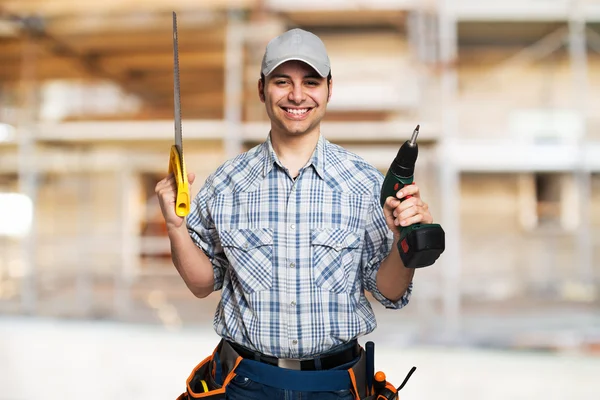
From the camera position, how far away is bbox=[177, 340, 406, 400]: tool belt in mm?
1075

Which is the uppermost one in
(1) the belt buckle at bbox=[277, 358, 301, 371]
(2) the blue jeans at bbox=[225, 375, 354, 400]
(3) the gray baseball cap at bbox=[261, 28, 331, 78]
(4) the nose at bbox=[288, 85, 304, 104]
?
(3) the gray baseball cap at bbox=[261, 28, 331, 78]

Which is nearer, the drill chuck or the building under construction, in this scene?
the drill chuck

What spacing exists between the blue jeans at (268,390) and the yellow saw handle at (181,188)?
0.29m

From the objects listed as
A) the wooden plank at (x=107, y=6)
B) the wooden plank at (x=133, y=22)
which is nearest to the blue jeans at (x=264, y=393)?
the wooden plank at (x=107, y=6)

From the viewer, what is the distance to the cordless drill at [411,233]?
0.96 metres

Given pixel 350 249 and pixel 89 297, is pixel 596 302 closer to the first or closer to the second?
pixel 89 297

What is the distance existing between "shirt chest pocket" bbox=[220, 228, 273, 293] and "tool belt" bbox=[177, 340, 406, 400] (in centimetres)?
13

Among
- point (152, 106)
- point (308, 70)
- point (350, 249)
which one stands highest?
point (152, 106)

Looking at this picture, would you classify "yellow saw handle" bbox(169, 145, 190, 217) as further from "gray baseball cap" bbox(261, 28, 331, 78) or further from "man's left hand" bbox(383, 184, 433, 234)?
"man's left hand" bbox(383, 184, 433, 234)

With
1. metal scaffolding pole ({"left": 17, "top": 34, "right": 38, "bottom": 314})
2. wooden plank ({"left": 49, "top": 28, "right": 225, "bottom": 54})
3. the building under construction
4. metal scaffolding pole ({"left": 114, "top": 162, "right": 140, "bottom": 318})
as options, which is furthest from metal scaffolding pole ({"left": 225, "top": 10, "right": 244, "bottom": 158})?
metal scaffolding pole ({"left": 114, "top": 162, "right": 140, "bottom": 318})

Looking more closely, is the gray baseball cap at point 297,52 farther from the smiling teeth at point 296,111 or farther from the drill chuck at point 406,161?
the drill chuck at point 406,161

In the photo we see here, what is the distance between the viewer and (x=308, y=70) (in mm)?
1094

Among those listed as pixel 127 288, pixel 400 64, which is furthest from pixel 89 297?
pixel 400 64

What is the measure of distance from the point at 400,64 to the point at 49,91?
4892 millimetres
